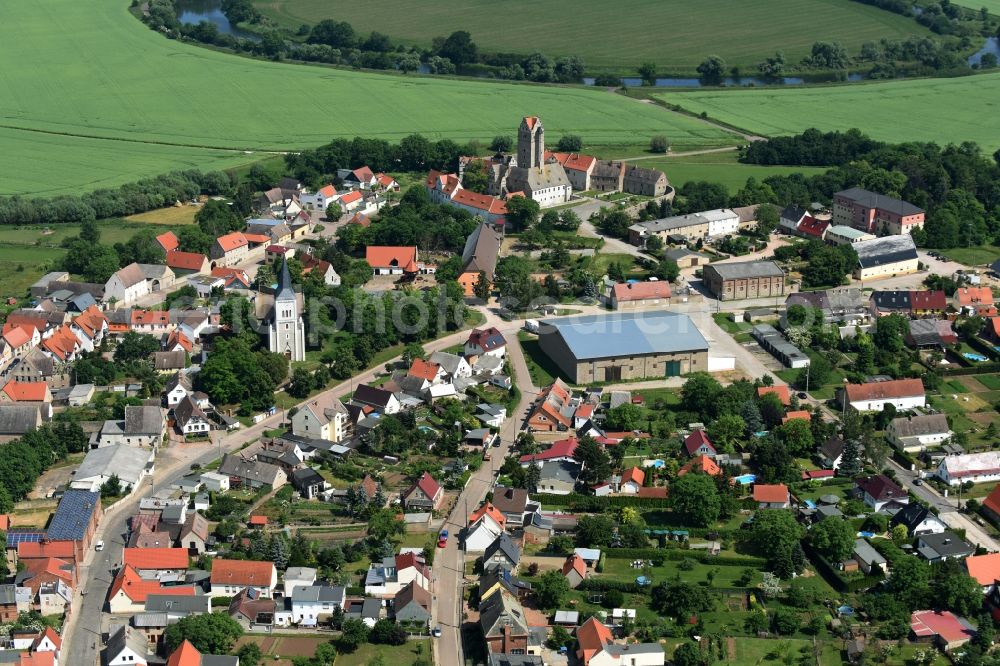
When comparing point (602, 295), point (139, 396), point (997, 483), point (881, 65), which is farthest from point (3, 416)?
point (881, 65)

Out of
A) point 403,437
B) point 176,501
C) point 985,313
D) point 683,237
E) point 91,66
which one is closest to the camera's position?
point 176,501

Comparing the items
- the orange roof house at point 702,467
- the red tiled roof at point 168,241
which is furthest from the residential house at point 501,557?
the red tiled roof at point 168,241

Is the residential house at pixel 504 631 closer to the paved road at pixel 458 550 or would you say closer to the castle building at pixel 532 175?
the paved road at pixel 458 550

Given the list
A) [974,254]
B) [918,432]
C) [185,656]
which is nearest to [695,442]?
[918,432]

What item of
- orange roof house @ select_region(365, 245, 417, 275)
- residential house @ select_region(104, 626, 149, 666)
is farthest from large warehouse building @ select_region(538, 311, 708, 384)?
residential house @ select_region(104, 626, 149, 666)

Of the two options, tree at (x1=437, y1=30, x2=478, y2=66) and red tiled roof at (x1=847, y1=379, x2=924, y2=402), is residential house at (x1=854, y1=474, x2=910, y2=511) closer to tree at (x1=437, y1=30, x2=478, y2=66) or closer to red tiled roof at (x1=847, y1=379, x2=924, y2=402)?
red tiled roof at (x1=847, y1=379, x2=924, y2=402)

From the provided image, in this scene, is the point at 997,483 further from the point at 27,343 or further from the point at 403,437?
the point at 27,343
